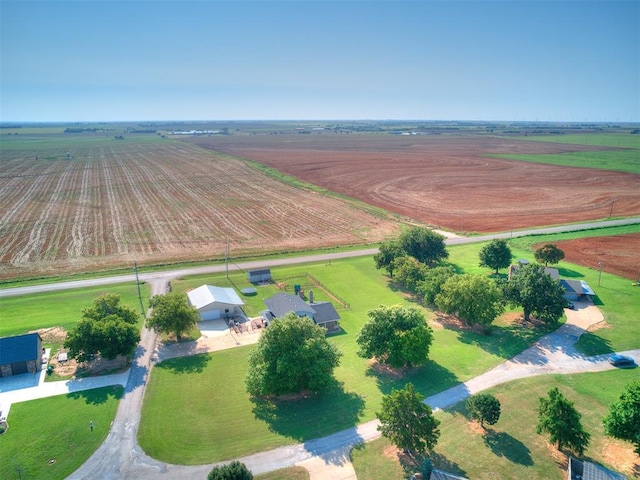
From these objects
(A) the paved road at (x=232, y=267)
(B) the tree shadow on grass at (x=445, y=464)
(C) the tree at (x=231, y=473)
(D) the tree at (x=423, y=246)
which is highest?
(D) the tree at (x=423, y=246)

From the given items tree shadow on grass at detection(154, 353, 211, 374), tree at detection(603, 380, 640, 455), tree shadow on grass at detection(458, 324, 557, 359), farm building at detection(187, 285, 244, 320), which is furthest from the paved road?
tree at detection(603, 380, 640, 455)

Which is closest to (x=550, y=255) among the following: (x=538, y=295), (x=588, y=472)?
(x=538, y=295)

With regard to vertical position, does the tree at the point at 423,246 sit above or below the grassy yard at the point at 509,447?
above

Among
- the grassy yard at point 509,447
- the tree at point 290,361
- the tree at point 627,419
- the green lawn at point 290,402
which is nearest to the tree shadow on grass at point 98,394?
the green lawn at point 290,402

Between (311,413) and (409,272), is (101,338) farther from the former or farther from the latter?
(409,272)

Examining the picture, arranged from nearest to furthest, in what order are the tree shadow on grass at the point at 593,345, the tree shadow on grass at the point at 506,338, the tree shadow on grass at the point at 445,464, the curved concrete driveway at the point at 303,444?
the tree shadow on grass at the point at 445,464 → the curved concrete driveway at the point at 303,444 → the tree shadow on grass at the point at 593,345 → the tree shadow on grass at the point at 506,338

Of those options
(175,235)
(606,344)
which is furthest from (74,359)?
(606,344)

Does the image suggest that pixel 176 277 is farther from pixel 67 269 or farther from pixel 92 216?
pixel 92 216

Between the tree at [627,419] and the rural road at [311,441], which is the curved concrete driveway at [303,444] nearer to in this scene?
the rural road at [311,441]
